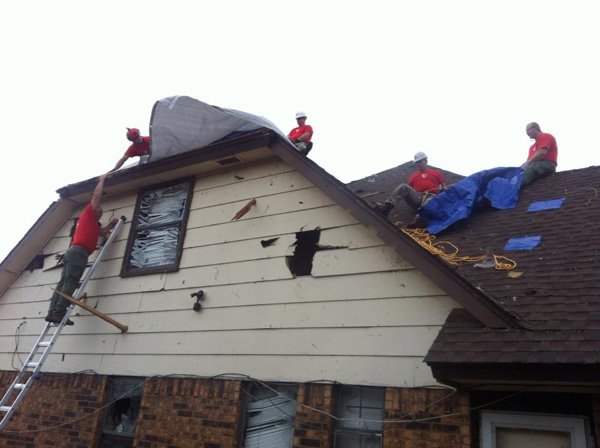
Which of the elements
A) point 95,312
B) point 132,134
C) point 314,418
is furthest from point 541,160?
point 95,312

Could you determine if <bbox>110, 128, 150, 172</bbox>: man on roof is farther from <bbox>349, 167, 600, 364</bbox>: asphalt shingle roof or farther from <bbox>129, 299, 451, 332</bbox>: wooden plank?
<bbox>349, 167, 600, 364</bbox>: asphalt shingle roof

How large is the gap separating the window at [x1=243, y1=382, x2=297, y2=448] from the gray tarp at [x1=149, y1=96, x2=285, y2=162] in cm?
350

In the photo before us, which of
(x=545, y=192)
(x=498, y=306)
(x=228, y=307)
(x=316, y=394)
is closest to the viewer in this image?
(x=498, y=306)

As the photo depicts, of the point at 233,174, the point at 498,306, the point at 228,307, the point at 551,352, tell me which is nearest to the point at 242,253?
the point at 228,307

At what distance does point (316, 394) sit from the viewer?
4844mm

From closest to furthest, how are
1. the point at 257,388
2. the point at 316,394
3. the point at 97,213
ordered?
the point at 316,394 → the point at 257,388 → the point at 97,213

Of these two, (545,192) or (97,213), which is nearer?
(545,192)

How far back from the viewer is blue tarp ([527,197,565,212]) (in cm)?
609

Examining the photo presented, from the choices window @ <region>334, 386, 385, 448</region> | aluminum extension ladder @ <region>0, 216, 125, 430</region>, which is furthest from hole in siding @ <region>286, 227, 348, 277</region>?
aluminum extension ladder @ <region>0, 216, 125, 430</region>

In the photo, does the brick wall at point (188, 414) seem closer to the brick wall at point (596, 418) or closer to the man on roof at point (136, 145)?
the brick wall at point (596, 418)

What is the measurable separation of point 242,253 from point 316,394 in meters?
1.93

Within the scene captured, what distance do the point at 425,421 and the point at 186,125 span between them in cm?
502

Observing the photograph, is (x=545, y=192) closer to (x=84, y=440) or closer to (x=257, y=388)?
(x=257, y=388)

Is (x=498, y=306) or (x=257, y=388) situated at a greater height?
(x=498, y=306)
